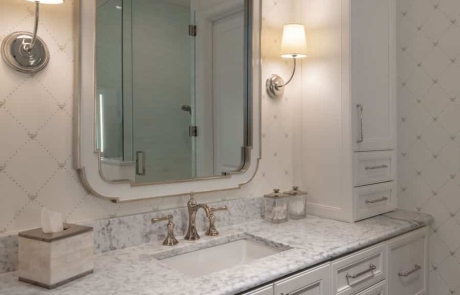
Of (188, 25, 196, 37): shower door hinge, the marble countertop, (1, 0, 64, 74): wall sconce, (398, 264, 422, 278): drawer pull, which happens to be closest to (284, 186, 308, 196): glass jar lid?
the marble countertop

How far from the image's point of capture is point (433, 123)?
1.97 metres

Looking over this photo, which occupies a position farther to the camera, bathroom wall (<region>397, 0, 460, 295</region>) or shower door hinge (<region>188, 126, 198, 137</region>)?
bathroom wall (<region>397, 0, 460, 295</region>)

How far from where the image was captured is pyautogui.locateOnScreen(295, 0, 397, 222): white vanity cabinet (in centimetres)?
181

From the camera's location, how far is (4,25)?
117cm

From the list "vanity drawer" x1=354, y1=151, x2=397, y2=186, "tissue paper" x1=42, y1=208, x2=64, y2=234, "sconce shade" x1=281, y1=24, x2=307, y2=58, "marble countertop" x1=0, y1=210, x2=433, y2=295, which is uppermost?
"sconce shade" x1=281, y1=24, x2=307, y2=58

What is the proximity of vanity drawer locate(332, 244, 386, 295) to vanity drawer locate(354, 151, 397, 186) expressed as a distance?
0.36m

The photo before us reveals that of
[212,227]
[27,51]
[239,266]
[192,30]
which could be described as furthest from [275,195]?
[27,51]

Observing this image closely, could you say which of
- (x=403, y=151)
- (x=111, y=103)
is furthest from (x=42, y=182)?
(x=403, y=151)

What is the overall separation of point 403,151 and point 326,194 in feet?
1.77

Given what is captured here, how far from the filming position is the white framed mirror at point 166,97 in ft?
4.40

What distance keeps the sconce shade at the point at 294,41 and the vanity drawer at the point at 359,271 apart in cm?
96

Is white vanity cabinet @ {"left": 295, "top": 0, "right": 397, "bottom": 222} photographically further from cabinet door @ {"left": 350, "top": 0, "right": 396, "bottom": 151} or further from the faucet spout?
the faucet spout

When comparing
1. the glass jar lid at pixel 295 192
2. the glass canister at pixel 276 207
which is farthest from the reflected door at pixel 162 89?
the glass jar lid at pixel 295 192

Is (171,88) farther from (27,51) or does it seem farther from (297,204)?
(297,204)
